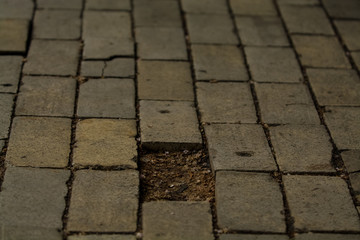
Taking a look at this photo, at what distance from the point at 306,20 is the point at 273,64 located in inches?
35.9

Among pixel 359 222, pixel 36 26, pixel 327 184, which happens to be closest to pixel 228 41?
pixel 36 26

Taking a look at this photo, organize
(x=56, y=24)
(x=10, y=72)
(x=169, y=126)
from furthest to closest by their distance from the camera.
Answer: (x=56, y=24) < (x=10, y=72) < (x=169, y=126)

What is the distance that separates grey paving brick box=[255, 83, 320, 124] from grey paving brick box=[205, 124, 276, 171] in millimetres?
206

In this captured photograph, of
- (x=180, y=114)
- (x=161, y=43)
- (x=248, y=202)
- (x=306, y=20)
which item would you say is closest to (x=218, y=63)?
(x=161, y=43)

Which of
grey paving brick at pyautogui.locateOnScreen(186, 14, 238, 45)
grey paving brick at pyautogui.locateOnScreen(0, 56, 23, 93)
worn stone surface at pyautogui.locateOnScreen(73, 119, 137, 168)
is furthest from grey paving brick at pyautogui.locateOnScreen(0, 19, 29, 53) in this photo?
grey paving brick at pyautogui.locateOnScreen(186, 14, 238, 45)

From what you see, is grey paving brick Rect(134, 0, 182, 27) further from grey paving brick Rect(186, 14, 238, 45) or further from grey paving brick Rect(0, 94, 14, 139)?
grey paving brick Rect(0, 94, 14, 139)

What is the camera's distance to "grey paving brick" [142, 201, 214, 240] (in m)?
3.21

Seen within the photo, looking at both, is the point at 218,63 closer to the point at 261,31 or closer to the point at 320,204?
the point at 261,31

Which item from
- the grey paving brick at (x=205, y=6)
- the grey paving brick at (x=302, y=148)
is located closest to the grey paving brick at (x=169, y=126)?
the grey paving brick at (x=302, y=148)

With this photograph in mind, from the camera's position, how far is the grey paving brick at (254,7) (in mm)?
5699

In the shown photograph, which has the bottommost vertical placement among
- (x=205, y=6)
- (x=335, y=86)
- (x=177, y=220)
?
(x=205, y=6)

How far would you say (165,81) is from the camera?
4.62 meters

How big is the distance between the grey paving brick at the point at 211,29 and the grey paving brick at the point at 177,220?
80.8 inches

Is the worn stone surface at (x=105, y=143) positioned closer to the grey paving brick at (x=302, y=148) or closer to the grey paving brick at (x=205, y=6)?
the grey paving brick at (x=302, y=148)
